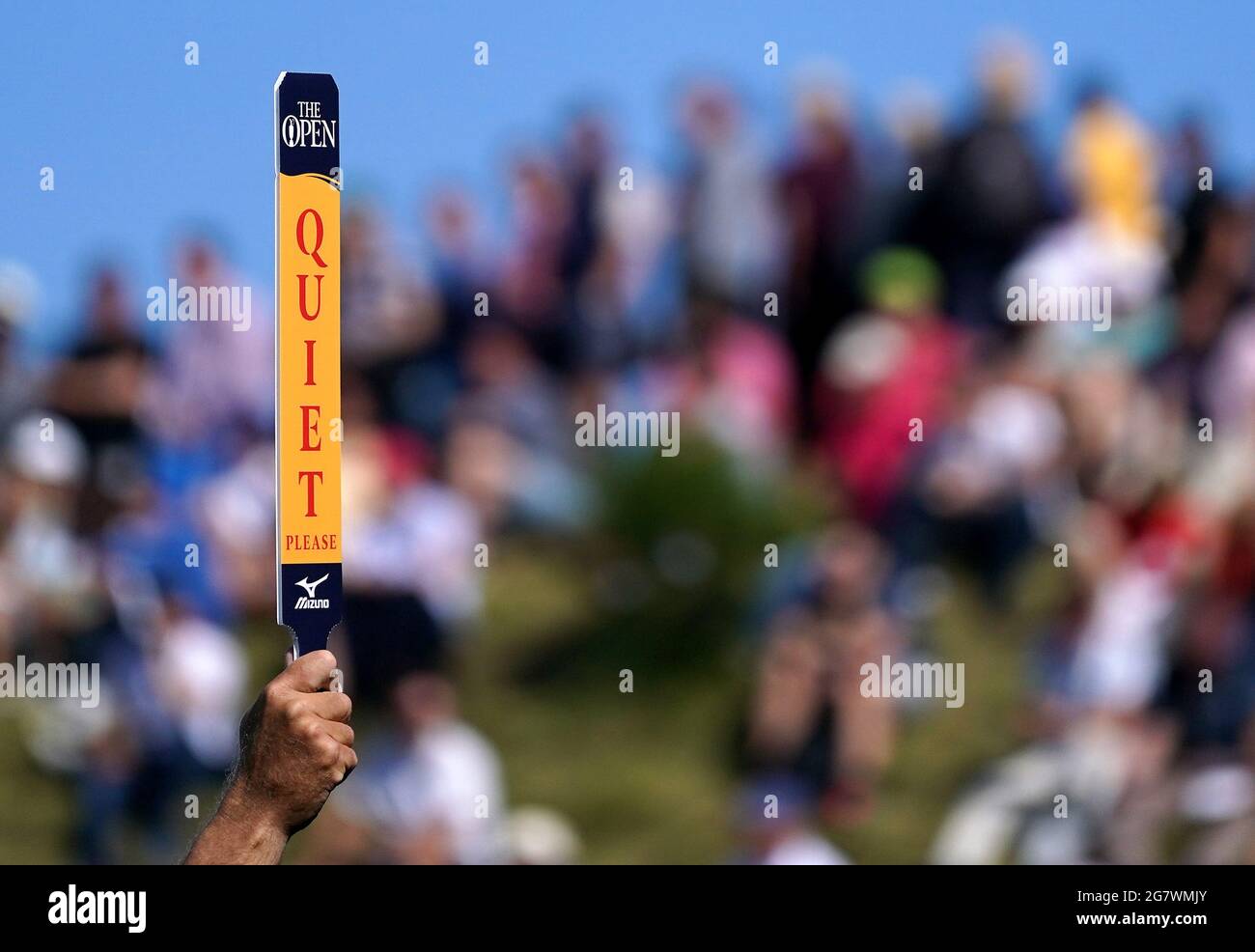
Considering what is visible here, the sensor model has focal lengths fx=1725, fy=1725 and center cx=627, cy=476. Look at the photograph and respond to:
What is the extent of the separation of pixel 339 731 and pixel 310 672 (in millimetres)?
82

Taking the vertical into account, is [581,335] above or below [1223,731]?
above

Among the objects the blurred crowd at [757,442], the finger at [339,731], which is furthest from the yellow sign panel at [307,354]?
the blurred crowd at [757,442]

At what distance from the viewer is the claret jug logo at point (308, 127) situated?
6.73 ft

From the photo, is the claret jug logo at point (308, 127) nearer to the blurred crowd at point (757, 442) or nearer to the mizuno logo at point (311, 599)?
the mizuno logo at point (311, 599)

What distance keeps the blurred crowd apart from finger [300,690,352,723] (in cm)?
294

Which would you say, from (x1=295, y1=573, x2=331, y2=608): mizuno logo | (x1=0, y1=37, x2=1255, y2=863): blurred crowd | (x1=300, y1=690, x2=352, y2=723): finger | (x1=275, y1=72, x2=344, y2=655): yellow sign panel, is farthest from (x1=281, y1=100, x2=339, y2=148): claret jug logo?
(x1=0, y1=37, x2=1255, y2=863): blurred crowd

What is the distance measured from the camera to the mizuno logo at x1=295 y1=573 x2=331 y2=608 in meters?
2.09

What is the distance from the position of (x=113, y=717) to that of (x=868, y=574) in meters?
2.29

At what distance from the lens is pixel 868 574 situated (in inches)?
199

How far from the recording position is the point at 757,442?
17.0ft

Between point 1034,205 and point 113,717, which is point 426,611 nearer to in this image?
point 113,717

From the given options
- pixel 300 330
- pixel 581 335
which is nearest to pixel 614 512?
pixel 581 335
